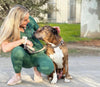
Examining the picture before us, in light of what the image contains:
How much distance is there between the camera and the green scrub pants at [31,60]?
158 inches

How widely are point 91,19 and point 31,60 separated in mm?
8208

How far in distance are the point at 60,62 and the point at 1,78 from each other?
1.44 m

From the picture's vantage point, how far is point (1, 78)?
15.6ft

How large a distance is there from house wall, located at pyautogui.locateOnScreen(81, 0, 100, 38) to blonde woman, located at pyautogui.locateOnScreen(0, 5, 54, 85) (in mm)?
7949

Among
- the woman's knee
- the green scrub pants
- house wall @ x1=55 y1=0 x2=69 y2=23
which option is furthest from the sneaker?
house wall @ x1=55 y1=0 x2=69 y2=23

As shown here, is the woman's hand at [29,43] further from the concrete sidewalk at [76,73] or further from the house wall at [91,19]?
A: the house wall at [91,19]

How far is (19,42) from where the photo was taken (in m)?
3.93

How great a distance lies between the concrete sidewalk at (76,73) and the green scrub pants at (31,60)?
0.35m

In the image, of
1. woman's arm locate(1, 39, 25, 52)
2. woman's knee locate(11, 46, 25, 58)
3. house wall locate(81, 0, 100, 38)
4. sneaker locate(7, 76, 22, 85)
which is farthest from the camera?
house wall locate(81, 0, 100, 38)

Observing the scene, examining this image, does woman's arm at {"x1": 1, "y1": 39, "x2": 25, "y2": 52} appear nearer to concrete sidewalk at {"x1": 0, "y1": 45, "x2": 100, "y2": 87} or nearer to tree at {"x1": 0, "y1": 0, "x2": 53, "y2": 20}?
concrete sidewalk at {"x1": 0, "y1": 45, "x2": 100, "y2": 87}

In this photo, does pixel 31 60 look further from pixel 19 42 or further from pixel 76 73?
pixel 76 73

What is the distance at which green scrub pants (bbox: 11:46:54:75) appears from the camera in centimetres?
401

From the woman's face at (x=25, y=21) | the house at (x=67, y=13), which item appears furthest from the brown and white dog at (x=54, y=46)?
the house at (x=67, y=13)

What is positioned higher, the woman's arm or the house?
the woman's arm
